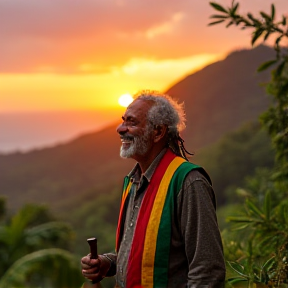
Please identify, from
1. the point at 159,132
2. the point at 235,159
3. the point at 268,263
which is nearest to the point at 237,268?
the point at 268,263

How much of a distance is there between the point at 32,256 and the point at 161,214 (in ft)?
28.7

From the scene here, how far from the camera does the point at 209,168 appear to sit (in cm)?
7769

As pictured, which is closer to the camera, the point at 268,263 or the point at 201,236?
the point at 201,236

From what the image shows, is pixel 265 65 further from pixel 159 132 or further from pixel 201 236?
pixel 201 236

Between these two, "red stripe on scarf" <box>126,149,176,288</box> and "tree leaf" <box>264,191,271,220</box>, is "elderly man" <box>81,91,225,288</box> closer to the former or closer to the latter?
"red stripe on scarf" <box>126,149,176,288</box>

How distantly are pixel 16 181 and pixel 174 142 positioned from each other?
4906 inches

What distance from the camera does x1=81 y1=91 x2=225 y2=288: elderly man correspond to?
8.29ft

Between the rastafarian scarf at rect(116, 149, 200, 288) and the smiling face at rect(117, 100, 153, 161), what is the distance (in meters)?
0.16

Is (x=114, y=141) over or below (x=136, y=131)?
over

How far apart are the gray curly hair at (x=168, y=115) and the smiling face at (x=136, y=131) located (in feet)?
0.10

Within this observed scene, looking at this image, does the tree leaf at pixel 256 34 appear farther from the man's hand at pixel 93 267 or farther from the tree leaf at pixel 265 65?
the man's hand at pixel 93 267

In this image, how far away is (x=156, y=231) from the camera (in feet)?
8.64

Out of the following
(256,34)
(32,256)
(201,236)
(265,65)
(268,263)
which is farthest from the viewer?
(32,256)

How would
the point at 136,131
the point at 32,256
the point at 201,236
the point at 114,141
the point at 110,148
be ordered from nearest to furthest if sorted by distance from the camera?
the point at 201,236 < the point at 136,131 < the point at 32,256 < the point at 114,141 < the point at 110,148
